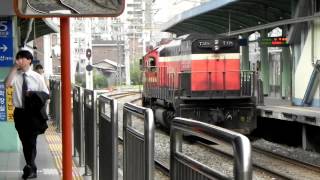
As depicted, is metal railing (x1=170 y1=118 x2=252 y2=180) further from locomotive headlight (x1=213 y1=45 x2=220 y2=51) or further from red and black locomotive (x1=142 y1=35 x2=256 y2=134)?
locomotive headlight (x1=213 y1=45 x2=220 y2=51)

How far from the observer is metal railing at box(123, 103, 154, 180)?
4.17 m

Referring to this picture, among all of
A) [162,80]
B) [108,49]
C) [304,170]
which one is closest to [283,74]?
[162,80]

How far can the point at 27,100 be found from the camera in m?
7.82

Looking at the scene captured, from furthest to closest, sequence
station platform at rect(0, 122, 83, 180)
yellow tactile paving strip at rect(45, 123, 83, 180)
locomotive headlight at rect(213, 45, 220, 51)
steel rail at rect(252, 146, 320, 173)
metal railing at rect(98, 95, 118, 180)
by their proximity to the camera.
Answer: locomotive headlight at rect(213, 45, 220, 51)
steel rail at rect(252, 146, 320, 173)
yellow tactile paving strip at rect(45, 123, 83, 180)
station platform at rect(0, 122, 83, 180)
metal railing at rect(98, 95, 118, 180)

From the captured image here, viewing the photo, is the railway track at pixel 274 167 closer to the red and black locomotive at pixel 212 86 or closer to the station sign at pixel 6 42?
the red and black locomotive at pixel 212 86

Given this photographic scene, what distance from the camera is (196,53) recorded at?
18.3 m

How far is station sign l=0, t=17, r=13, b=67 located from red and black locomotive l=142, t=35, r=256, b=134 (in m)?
7.98

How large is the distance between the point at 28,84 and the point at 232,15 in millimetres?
18549

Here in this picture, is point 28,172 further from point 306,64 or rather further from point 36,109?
point 306,64

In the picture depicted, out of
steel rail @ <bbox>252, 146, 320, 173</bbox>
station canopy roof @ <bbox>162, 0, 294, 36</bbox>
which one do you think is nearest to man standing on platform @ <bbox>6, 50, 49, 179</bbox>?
steel rail @ <bbox>252, 146, 320, 173</bbox>

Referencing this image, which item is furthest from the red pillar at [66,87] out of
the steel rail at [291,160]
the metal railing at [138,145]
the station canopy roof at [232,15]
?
the station canopy roof at [232,15]

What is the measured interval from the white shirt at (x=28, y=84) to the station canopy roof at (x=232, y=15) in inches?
575

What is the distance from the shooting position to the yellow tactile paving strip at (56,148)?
908 centimetres

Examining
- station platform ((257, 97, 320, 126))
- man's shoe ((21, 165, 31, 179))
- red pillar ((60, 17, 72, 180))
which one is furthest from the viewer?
station platform ((257, 97, 320, 126))
